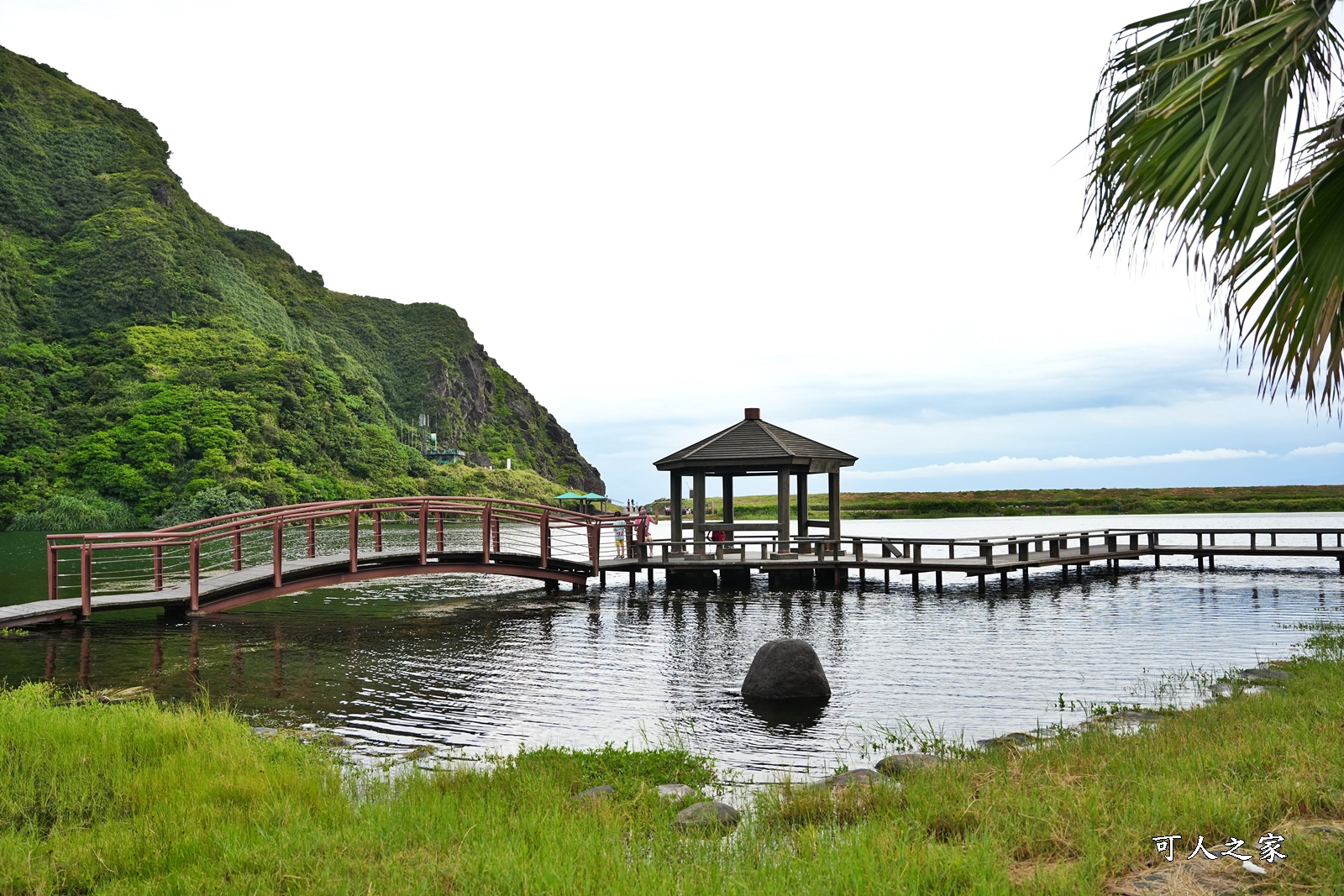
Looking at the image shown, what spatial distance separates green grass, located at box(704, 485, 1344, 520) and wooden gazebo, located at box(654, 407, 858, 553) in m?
37.2

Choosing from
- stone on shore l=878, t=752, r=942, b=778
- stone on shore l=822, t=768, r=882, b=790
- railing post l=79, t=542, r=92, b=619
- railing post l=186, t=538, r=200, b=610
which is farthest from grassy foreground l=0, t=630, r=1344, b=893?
railing post l=186, t=538, r=200, b=610

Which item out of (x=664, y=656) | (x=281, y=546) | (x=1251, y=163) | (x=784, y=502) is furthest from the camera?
(x=784, y=502)

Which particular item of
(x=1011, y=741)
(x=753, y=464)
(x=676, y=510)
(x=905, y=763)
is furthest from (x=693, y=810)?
(x=676, y=510)

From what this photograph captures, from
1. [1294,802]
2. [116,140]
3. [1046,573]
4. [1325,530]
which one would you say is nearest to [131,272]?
[116,140]

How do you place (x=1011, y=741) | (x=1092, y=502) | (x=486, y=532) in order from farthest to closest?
(x=1092, y=502), (x=486, y=532), (x=1011, y=741)

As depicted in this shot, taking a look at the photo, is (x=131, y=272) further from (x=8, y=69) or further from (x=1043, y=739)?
(x=1043, y=739)

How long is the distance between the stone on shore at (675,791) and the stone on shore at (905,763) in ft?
5.09

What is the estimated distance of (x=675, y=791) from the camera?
6.47m

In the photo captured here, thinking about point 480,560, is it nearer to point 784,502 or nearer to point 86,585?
point 86,585

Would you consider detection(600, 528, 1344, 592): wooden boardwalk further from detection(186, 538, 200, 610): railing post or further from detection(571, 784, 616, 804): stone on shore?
detection(571, 784, 616, 804): stone on shore

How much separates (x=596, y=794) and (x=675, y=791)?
0.59 meters

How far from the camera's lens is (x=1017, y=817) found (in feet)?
15.4

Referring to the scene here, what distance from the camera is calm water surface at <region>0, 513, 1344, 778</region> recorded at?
961 cm

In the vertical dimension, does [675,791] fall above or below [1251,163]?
below
